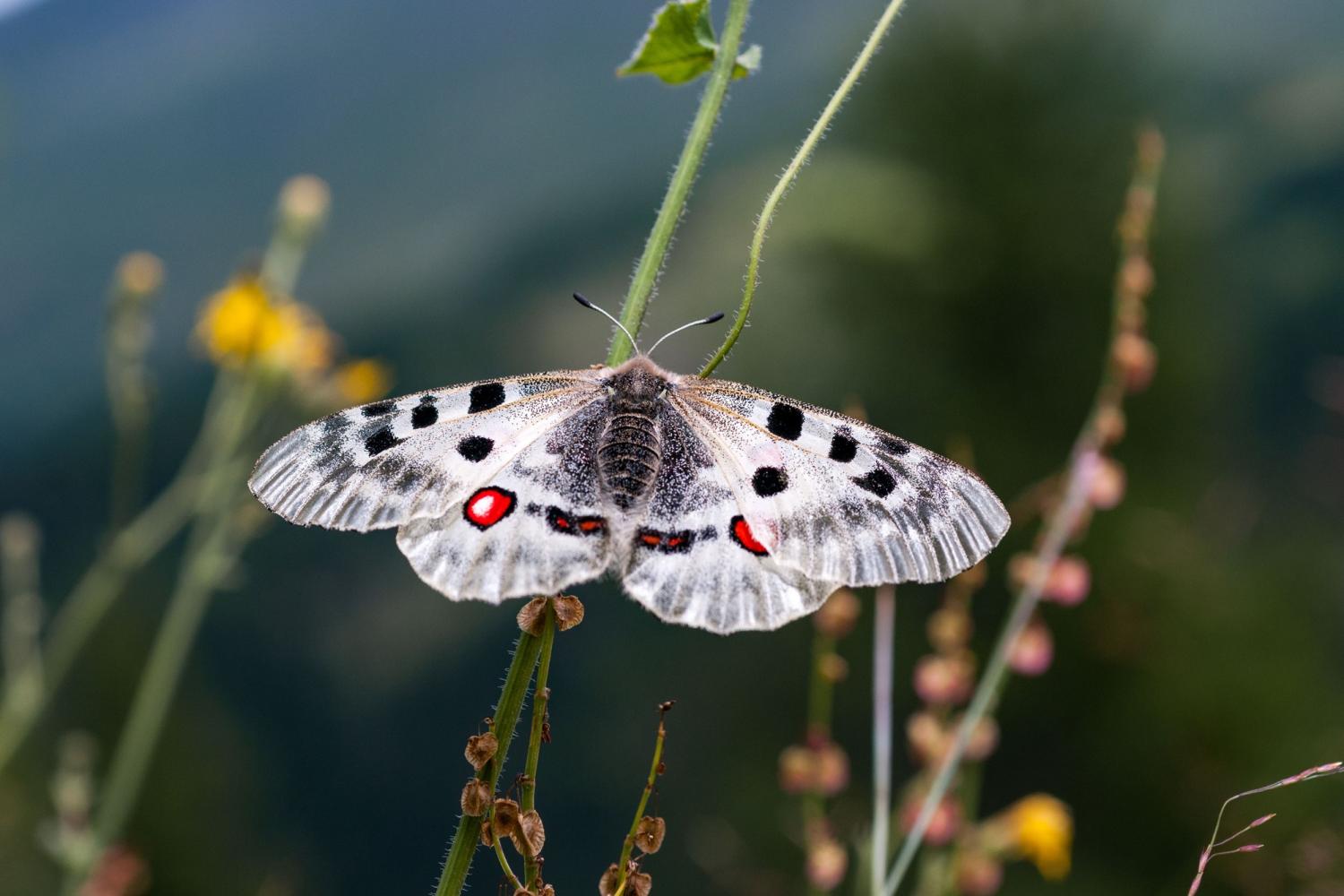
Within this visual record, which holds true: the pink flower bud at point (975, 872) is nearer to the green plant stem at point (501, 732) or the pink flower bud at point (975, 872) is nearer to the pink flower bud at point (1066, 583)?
the pink flower bud at point (1066, 583)

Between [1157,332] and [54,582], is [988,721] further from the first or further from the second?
[54,582]

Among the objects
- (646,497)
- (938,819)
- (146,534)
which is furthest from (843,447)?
(146,534)

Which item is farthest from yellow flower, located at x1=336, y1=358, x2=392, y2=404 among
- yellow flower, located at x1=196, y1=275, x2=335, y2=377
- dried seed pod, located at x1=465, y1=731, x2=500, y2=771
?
dried seed pod, located at x1=465, y1=731, x2=500, y2=771

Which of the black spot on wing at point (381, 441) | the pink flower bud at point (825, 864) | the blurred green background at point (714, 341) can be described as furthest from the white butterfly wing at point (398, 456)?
the blurred green background at point (714, 341)

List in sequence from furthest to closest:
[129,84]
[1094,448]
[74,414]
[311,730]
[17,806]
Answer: [129,84] → [74,414] → [311,730] → [17,806] → [1094,448]

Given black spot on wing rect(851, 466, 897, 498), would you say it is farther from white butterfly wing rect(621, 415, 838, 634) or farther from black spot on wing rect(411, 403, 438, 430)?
black spot on wing rect(411, 403, 438, 430)

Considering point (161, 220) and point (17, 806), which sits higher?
point (161, 220)

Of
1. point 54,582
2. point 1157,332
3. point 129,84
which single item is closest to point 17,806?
point 54,582

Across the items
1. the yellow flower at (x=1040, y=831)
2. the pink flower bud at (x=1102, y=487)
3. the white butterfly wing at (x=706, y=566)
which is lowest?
the yellow flower at (x=1040, y=831)
